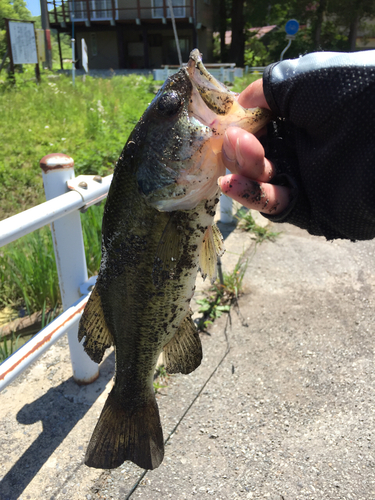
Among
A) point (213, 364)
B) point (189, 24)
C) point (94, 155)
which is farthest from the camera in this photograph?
point (189, 24)

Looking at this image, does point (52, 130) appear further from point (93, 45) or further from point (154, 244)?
point (93, 45)

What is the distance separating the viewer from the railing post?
2.26 meters

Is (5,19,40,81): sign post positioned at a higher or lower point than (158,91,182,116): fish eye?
higher

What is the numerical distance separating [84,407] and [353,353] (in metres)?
2.03

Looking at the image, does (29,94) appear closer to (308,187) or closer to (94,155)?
(94,155)

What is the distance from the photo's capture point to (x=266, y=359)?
3057mm

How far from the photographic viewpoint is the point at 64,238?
2428mm

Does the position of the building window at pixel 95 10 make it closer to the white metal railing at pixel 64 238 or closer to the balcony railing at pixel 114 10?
the balcony railing at pixel 114 10

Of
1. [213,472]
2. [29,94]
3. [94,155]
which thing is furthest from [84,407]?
[29,94]

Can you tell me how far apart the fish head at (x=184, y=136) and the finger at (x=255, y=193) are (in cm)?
8

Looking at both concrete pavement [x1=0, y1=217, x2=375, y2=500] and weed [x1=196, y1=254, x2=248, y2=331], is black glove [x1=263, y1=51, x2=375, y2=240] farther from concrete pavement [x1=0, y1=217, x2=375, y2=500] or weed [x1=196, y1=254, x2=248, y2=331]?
weed [x1=196, y1=254, x2=248, y2=331]

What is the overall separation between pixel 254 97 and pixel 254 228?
333cm

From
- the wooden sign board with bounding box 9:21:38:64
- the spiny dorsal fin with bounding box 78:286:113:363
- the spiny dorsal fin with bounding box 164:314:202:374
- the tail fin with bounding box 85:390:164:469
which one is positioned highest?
the wooden sign board with bounding box 9:21:38:64

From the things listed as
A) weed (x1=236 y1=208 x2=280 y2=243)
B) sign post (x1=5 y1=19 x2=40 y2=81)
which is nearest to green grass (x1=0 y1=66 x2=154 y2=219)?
sign post (x1=5 y1=19 x2=40 y2=81)
